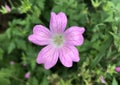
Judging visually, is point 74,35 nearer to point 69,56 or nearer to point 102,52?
point 69,56

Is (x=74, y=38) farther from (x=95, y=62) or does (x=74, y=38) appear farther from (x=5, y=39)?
(x=5, y=39)

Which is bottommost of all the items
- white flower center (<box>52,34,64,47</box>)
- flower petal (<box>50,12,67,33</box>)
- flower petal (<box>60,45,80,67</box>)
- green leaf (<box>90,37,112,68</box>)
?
green leaf (<box>90,37,112,68</box>)

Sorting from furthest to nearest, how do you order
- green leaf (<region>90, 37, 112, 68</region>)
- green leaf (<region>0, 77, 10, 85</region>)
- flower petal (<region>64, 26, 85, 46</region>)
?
green leaf (<region>0, 77, 10, 85</region>)
green leaf (<region>90, 37, 112, 68</region>)
flower petal (<region>64, 26, 85, 46</region>)

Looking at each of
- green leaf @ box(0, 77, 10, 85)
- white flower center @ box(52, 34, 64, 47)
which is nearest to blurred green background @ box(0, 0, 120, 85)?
green leaf @ box(0, 77, 10, 85)

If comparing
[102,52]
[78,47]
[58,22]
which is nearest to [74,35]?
[58,22]

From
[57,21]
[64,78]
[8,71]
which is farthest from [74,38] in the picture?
[8,71]

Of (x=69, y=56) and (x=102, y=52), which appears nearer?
(x=69, y=56)

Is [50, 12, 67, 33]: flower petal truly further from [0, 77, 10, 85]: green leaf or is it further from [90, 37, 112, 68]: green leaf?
[0, 77, 10, 85]: green leaf
